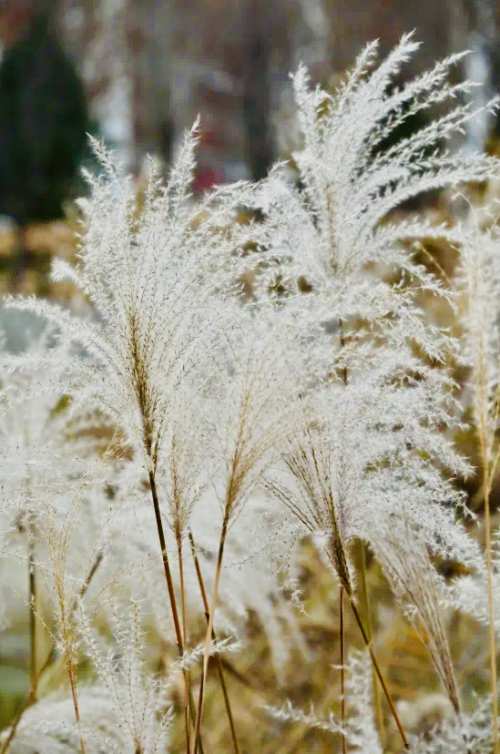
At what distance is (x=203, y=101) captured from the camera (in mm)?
13938

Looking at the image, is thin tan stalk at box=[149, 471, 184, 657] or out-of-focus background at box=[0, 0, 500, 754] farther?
out-of-focus background at box=[0, 0, 500, 754]

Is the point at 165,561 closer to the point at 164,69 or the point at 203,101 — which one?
the point at 164,69

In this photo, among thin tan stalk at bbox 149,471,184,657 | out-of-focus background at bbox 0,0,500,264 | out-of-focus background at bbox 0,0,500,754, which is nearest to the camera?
thin tan stalk at bbox 149,471,184,657

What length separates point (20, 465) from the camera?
22.7 inches

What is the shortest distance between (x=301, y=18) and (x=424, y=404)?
11547 millimetres

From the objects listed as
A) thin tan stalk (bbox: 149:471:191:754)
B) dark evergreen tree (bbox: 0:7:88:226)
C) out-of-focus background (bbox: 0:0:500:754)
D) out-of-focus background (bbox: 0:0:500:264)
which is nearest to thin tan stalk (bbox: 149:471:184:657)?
thin tan stalk (bbox: 149:471:191:754)

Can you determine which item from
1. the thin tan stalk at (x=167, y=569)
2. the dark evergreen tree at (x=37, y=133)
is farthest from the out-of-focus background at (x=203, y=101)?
the thin tan stalk at (x=167, y=569)

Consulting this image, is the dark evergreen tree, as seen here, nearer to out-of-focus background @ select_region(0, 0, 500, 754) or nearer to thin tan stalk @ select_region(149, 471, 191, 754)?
out-of-focus background @ select_region(0, 0, 500, 754)

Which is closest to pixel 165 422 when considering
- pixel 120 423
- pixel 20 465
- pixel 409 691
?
pixel 120 423

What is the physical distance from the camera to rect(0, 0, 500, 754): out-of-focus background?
1341 millimetres

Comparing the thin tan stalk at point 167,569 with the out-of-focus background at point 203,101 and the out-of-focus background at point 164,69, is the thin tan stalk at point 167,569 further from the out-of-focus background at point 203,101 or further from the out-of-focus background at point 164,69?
the out-of-focus background at point 164,69

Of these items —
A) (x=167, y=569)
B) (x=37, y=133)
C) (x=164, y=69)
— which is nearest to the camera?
(x=167, y=569)

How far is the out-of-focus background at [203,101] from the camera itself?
1341mm

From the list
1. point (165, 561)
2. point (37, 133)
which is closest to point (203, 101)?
point (37, 133)
